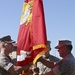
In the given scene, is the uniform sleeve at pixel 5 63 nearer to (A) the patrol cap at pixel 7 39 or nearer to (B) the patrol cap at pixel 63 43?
(A) the patrol cap at pixel 7 39

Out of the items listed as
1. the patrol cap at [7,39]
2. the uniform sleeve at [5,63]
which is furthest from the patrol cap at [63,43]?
the patrol cap at [7,39]

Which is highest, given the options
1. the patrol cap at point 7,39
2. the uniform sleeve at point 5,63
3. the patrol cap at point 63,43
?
the patrol cap at point 7,39

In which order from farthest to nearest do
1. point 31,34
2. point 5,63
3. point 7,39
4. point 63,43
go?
1. point 7,39
2. point 5,63
3. point 31,34
4. point 63,43

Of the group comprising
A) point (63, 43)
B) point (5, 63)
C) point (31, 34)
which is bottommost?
point (5, 63)

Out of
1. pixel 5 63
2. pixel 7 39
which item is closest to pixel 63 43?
pixel 5 63

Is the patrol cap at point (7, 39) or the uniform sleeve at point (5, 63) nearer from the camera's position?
the uniform sleeve at point (5, 63)

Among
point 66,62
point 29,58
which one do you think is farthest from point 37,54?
point 66,62

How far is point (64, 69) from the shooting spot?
473 cm

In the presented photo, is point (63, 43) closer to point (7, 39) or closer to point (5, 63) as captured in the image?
point (5, 63)

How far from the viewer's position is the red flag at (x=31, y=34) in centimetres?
502

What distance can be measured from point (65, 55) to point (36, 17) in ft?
2.67

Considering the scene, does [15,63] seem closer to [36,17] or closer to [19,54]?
[19,54]

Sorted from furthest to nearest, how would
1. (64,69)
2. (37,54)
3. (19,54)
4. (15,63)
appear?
(15,63), (19,54), (37,54), (64,69)

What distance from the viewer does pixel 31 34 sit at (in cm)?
522
